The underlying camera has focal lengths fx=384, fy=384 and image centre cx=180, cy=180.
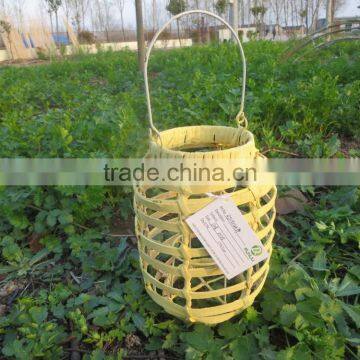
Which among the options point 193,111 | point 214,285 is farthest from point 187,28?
point 214,285

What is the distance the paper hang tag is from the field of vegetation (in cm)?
20

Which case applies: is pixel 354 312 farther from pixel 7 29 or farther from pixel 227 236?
pixel 7 29

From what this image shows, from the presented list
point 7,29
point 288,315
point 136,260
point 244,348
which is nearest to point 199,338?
point 244,348

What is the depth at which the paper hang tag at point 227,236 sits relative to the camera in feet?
3.01

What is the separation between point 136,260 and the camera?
4.46 ft

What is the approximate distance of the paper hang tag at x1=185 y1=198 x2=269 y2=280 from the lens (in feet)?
3.01

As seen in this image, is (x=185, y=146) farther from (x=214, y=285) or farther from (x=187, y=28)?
(x=187, y=28)

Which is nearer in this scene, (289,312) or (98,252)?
(289,312)

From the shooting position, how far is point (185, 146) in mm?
1228

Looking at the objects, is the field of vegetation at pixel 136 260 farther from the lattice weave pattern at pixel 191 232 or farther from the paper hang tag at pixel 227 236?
the paper hang tag at pixel 227 236

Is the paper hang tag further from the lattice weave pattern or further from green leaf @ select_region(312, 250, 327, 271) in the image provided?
green leaf @ select_region(312, 250, 327, 271)

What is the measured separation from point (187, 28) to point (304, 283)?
1986cm

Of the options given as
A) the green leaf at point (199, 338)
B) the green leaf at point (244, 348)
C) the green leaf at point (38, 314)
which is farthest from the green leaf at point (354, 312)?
the green leaf at point (38, 314)

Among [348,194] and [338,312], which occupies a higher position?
[348,194]
